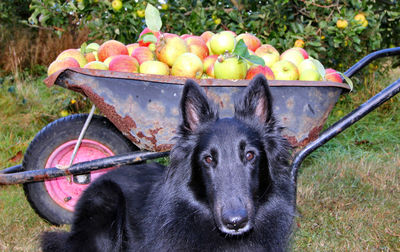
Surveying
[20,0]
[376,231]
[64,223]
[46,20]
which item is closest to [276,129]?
[376,231]

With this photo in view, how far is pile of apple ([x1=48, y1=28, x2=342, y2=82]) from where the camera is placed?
2.52 metres

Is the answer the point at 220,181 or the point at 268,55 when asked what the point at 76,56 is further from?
the point at 220,181

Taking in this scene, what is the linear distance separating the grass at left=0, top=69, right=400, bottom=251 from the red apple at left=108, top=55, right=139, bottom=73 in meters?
1.43

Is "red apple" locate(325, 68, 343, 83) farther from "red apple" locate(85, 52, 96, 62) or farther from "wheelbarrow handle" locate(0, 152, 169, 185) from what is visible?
"red apple" locate(85, 52, 96, 62)

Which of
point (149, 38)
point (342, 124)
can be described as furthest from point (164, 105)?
point (342, 124)

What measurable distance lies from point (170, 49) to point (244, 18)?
2.13 m

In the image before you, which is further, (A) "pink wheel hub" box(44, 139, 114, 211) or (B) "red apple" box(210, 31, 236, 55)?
(A) "pink wheel hub" box(44, 139, 114, 211)

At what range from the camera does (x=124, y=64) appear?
8.45ft

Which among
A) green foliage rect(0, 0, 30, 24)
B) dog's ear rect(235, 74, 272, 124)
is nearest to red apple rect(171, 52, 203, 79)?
dog's ear rect(235, 74, 272, 124)

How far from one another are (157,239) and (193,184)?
39 cm

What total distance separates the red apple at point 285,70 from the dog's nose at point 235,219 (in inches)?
46.2

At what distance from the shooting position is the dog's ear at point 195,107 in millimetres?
2055

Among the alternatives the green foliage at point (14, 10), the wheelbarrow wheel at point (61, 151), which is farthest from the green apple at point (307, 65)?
the green foliage at point (14, 10)

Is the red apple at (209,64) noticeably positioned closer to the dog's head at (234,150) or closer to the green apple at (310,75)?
the dog's head at (234,150)
